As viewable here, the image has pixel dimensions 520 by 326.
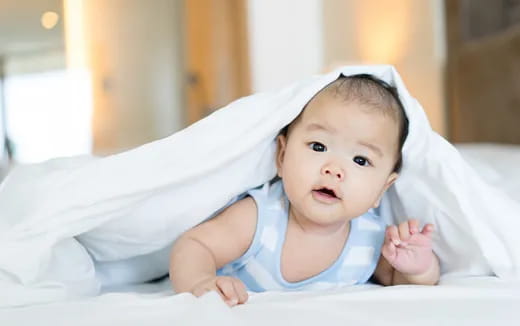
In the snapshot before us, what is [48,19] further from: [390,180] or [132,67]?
[390,180]

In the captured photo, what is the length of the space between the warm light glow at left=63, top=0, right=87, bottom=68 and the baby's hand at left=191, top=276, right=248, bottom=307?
3832 mm

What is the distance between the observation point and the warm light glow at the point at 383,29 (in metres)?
3.23

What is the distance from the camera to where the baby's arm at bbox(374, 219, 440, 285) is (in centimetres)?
90

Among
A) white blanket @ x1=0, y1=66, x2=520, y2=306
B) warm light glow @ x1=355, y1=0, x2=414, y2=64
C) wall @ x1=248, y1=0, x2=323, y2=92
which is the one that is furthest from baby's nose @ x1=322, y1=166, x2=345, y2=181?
wall @ x1=248, y1=0, x2=323, y2=92

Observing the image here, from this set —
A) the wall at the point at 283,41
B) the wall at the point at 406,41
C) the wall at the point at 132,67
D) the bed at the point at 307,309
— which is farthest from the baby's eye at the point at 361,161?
the wall at the point at 132,67

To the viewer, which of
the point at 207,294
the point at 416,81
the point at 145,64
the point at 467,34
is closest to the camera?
the point at 207,294

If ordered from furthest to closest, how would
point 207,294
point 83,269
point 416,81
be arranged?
point 416,81, point 83,269, point 207,294

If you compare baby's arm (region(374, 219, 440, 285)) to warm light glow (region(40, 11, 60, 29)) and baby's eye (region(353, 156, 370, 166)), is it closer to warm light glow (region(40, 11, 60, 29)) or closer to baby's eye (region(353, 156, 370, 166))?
baby's eye (region(353, 156, 370, 166))

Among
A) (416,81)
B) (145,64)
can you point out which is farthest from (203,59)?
(416,81)

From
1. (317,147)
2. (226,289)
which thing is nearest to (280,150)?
(317,147)

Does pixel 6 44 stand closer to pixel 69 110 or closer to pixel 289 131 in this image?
pixel 69 110

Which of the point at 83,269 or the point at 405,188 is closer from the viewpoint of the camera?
the point at 83,269

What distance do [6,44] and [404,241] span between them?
3.91m

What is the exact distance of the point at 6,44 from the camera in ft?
13.8
